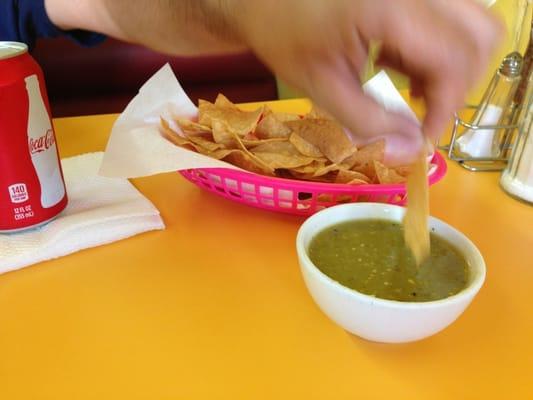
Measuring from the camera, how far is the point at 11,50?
25.5 inches

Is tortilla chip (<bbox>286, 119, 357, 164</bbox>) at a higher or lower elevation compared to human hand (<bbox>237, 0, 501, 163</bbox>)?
lower

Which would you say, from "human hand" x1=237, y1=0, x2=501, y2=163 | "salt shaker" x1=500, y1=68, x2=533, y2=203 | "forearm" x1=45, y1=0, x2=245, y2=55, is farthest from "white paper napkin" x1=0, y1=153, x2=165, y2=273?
"salt shaker" x1=500, y1=68, x2=533, y2=203

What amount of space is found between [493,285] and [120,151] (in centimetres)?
54

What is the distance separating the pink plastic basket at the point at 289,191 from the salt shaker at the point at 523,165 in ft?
0.47

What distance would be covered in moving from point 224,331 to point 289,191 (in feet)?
0.75

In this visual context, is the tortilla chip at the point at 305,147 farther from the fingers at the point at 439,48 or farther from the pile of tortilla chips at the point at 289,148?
the fingers at the point at 439,48

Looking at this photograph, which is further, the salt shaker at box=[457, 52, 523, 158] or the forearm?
the salt shaker at box=[457, 52, 523, 158]

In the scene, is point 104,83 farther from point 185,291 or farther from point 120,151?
point 185,291

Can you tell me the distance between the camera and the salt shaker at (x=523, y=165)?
2.70 feet

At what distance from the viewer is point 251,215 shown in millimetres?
794

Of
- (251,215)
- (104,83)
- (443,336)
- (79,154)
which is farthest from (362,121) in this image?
(104,83)

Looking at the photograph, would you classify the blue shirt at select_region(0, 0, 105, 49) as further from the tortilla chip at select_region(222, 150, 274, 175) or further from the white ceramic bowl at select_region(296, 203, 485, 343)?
the white ceramic bowl at select_region(296, 203, 485, 343)

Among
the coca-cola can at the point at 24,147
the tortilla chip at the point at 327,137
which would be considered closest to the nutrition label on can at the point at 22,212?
the coca-cola can at the point at 24,147

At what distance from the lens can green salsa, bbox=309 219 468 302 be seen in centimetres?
52
